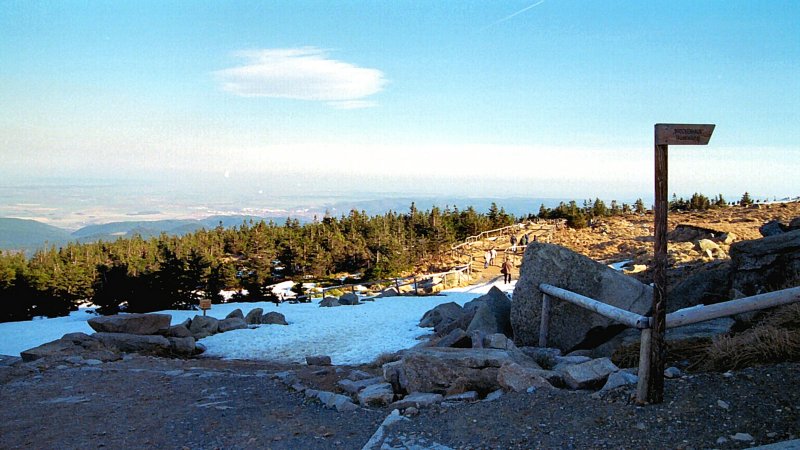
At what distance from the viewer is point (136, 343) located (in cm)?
1245

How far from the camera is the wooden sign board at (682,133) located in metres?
5.07

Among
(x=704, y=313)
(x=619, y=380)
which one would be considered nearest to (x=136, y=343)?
(x=619, y=380)

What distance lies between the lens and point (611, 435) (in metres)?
4.83

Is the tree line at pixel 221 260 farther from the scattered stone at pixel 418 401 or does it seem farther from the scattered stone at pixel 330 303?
the scattered stone at pixel 418 401

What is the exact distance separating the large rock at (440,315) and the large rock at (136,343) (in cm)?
621

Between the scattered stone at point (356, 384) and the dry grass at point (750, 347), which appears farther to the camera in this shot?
the scattered stone at point (356, 384)

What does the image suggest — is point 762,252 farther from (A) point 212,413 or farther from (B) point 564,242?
(B) point 564,242

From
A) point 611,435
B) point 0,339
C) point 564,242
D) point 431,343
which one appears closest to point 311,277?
point 564,242

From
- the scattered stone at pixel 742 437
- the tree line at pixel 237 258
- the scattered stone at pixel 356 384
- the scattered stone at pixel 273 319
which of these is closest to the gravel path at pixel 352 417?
the scattered stone at pixel 742 437

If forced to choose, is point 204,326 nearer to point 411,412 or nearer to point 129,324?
point 129,324

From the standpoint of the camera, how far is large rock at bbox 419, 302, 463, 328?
13992 millimetres

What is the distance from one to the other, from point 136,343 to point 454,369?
875 cm

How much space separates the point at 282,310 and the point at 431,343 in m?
8.06

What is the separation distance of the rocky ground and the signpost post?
0.20m
